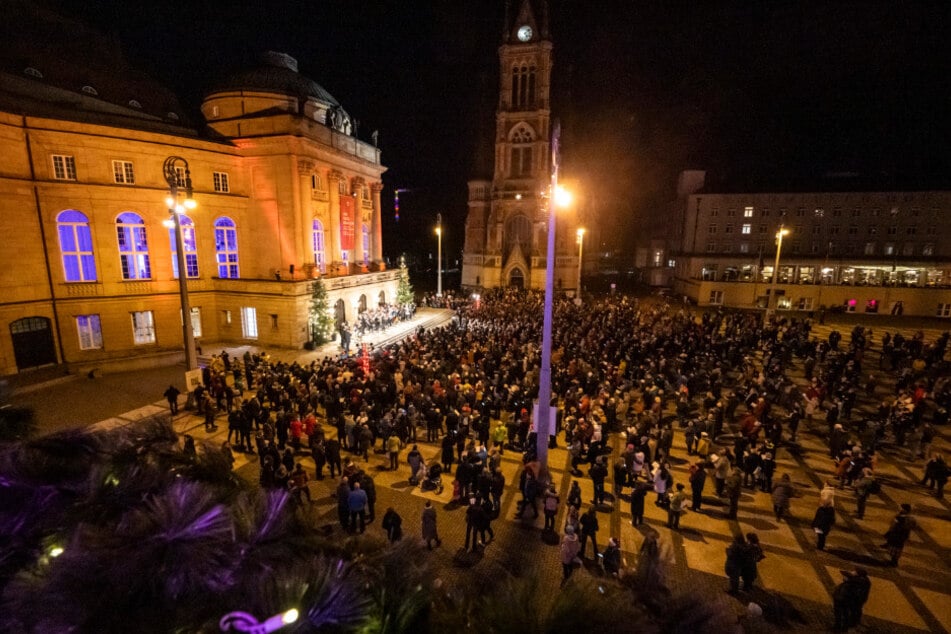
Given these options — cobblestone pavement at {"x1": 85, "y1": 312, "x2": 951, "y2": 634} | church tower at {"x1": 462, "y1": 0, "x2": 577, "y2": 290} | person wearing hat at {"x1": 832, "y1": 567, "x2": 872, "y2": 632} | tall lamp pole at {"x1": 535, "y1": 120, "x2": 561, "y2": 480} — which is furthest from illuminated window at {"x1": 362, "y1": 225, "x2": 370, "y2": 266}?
person wearing hat at {"x1": 832, "y1": 567, "x2": 872, "y2": 632}

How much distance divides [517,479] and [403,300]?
2887 centimetres

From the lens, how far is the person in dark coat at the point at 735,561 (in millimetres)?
8461

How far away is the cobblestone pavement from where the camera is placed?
852 centimetres

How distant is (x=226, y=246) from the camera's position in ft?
96.1

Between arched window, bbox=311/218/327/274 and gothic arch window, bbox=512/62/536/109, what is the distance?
35651 millimetres

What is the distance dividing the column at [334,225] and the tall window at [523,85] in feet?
107

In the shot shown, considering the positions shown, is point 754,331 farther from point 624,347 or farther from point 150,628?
point 150,628

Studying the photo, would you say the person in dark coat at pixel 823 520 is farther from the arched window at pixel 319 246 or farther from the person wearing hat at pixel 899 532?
the arched window at pixel 319 246

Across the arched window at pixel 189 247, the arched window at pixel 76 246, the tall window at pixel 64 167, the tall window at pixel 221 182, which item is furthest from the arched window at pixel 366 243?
the tall window at pixel 64 167

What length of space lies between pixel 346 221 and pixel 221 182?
30.1 feet

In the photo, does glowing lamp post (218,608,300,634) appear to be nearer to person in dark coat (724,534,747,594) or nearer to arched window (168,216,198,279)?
person in dark coat (724,534,747,594)

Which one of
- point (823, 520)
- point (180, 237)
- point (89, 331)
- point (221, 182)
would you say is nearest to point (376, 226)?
point (221, 182)

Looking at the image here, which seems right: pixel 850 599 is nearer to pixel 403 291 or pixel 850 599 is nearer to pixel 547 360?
pixel 547 360

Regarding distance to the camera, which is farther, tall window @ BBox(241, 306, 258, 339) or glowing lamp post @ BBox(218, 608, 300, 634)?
tall window @ BBox(241, 306, 258, 339)
